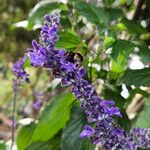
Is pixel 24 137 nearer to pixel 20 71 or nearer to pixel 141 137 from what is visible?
pixel 20 71

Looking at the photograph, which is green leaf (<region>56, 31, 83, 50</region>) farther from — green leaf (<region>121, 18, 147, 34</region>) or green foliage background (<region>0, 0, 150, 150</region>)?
green leaf (<region>121, 18, 147, 34</region>)

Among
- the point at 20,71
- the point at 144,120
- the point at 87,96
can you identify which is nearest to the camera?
the point at 87,96

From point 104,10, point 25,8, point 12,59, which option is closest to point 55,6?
point 104,10

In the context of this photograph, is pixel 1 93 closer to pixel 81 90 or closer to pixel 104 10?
pixel 104 10

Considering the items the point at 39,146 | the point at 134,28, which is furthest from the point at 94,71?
the point at 39,146

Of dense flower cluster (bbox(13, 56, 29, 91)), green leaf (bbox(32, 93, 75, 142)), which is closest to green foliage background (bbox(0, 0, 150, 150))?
green leaf (bbox(32, 93, 75, 142))

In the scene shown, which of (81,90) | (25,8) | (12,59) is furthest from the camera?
(12,59)
